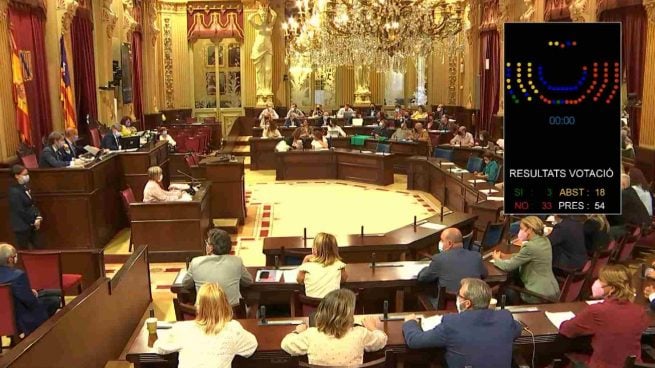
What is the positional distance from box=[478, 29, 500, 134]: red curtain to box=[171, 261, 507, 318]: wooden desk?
11.7 meters

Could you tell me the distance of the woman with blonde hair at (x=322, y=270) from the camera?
4.85m

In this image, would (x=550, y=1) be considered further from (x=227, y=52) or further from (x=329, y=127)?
(x=227, y=52)

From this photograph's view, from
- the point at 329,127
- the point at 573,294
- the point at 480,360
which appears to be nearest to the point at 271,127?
the point at 329,127

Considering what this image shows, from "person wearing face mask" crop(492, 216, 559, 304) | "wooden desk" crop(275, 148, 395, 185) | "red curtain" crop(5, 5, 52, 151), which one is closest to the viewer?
"person wearing face mask" crop(492, 216, 559, 304)

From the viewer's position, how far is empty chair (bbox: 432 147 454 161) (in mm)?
13000

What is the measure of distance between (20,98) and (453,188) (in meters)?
6.93

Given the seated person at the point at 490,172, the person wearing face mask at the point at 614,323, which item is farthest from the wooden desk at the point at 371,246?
the seated person at the point at 490,172

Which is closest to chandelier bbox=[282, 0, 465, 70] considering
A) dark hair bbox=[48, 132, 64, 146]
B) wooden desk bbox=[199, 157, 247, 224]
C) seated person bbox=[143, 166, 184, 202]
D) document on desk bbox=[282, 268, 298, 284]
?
wooden desk bbox=[199, 157, 247, 224]

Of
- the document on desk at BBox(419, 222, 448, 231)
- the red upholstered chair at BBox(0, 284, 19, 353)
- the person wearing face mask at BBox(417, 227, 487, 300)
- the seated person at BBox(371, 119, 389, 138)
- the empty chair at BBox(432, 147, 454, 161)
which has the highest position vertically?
the seated person at BBox(371, 119, 389, 138)

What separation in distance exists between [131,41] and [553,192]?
15.9 metres

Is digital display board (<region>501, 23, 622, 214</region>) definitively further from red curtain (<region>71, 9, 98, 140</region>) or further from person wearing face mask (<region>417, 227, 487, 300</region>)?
red curtain (<region>71, 9, 98, 140</region>)

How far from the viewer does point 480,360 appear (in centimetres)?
350

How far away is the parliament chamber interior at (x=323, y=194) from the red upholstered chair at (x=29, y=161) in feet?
0.15

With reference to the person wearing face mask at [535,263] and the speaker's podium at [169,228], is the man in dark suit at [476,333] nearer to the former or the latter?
the person wearing face mask at [535,263]
